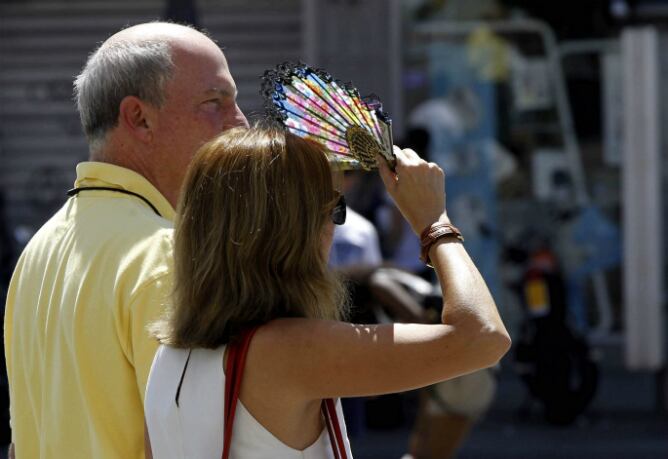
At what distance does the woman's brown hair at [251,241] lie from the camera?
6.82 feet

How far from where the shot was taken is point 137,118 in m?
2.54

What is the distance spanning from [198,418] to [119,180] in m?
0.63

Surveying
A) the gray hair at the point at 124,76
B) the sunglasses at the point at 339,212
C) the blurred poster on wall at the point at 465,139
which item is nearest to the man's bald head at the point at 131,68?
the gray hair at the point at 124,76

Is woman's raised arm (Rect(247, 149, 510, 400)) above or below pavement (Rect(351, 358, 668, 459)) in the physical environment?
above

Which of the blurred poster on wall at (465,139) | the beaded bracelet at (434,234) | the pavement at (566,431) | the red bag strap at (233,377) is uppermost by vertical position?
the beaded bracelet at (434,234)

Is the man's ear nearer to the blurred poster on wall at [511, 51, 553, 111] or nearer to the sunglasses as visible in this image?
the sunglasses

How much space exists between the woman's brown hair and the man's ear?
0.43 m

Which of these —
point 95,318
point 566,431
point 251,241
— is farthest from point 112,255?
point 566,431

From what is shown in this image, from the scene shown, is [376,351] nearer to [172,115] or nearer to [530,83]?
[172,115]

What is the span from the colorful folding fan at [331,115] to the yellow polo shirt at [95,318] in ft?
1.15

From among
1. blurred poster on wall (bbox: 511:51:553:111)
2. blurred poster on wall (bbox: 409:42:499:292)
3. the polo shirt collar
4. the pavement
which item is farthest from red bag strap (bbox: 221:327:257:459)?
blurred poster on wall (bbox: 511:51:553:111)

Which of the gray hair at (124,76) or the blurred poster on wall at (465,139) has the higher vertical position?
the gray hair at (124,76)

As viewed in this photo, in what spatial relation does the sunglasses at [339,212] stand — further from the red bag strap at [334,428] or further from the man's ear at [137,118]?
the man's ear at [137,118]

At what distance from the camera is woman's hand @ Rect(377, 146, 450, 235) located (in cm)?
219
